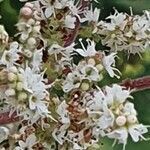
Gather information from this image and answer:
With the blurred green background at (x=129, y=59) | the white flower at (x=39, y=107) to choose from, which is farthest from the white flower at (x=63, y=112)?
the blurred green background at (x=129, y=59)

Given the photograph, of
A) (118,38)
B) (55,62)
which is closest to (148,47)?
(118,38)

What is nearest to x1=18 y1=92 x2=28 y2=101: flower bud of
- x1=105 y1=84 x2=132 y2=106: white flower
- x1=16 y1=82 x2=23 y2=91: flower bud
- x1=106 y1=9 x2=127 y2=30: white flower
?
x1=16 y1=82 x2=23 y2=91: flower bud

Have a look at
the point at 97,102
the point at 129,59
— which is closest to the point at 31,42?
the point at 97,102

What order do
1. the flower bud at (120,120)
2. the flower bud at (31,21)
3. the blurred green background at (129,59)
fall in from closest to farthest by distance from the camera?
the flower bud at (120,120) → the flower bud at (31,21) → the blurred green background at (129,59)

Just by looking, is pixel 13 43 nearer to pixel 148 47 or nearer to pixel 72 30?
pixel 72 30

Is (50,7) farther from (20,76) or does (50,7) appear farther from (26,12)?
(20,76)

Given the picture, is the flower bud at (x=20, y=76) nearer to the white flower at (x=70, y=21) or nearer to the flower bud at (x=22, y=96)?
the flower bud at (x=22, y=96)

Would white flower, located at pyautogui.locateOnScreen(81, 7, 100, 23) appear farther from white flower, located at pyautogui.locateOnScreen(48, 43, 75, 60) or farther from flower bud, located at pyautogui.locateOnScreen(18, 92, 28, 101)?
flower bud, located at pyautogui.locateOnScreen(18, 92, 28, 101)
